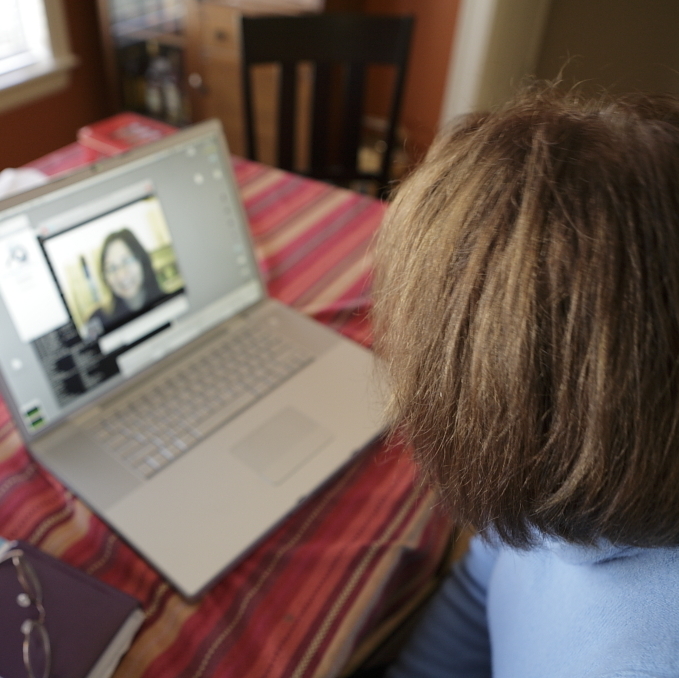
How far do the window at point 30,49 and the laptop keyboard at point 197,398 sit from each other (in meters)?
1.83

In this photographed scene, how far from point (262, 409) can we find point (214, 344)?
0.13 meters

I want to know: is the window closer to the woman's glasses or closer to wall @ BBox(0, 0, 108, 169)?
wall @ BBox(0, 0, 108, 169)

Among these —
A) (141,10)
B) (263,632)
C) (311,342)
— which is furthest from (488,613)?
(141,10)

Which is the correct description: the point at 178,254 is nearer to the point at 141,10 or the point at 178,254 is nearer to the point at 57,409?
the point at 57,409

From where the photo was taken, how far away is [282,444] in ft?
2.42

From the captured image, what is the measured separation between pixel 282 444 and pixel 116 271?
285 mm

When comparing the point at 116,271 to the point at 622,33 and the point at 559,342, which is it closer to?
the point at 559,342

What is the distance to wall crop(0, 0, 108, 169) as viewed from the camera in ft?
7.37

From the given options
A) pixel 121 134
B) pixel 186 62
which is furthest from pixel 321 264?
pixel 186 62

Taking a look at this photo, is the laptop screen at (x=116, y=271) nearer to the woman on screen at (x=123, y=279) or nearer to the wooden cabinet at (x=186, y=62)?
the woman on screen at (x=123, y=279)

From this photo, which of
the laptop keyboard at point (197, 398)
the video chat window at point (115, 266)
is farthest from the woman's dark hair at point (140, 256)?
the laptop keyboard at point (197, 398)

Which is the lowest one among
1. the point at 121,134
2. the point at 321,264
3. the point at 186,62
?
the point at 186,62

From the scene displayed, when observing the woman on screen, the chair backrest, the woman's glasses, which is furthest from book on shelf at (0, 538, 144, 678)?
the chair backrest

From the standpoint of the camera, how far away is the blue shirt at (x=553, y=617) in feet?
1.44
